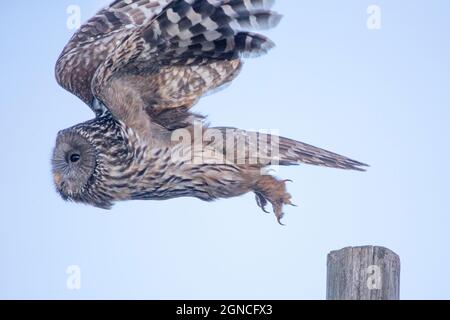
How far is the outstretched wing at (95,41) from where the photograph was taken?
8.69 meters

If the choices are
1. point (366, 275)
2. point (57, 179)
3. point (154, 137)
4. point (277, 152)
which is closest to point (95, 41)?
point (154, 137)

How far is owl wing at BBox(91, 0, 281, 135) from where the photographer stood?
300 inches

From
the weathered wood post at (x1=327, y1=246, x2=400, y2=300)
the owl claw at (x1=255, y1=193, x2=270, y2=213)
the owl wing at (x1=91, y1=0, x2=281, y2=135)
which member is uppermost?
the owl wing at (x1=91, y1=0, x2=281, y2=135)

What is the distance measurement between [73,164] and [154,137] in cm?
69

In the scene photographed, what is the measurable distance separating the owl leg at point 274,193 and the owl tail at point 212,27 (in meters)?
1.20

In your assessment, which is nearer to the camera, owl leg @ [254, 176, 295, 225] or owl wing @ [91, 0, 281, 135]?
owl wing @ [91, 0, 281, 135]

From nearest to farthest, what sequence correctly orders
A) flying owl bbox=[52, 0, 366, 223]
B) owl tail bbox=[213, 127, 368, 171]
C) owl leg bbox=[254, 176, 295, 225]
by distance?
flying owl bbox=[52, 0, 366, 223] → owl tail bbox=[213, 127, 368, 171] → owl leg bbox=[254, 176, 295, 225]

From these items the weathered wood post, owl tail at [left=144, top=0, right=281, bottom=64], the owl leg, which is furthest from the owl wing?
the weathered wood post

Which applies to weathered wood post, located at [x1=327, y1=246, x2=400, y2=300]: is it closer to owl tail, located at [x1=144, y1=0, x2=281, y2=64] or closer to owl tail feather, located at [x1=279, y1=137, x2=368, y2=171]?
owl tail, located at [x1=144, y1=0, x2=281, y2=64]

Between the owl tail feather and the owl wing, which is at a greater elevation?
the owl wing

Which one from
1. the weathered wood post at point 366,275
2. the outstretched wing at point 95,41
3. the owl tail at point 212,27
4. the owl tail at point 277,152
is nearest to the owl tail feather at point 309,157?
the owl tail at point 277,152

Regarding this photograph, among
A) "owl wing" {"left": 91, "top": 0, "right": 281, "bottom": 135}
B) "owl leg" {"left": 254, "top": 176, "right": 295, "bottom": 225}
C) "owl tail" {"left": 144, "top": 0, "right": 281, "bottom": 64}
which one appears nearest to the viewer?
"owl tail" {"left": 144, "top": 0, "right": 281, "bottom": 64}

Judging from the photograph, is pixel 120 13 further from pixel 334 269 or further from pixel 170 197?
pixel 334 269
